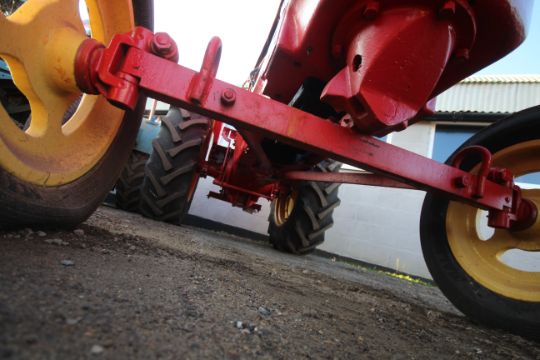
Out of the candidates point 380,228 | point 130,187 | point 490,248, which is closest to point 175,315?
point 490,248

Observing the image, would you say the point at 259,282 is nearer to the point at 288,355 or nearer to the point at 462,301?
the point at 288,355

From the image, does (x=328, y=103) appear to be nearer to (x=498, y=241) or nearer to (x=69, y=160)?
(x=69, y=160)

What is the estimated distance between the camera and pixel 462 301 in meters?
1.66

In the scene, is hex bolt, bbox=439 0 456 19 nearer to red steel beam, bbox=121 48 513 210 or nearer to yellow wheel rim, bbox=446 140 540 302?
red steel beam, bbox=121 48 513 210

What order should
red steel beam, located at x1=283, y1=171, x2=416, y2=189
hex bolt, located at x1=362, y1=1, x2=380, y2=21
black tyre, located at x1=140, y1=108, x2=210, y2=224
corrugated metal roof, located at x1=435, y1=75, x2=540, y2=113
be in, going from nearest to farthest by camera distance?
hex bolt, located at x1=362, y1=1, x2=380, y2=21, red steel beam, located at x1=283, y1=171, x2=416, y2=189, black tyre, located at x1=140, y1=108, x2=210, y2=224, corrugated metal roof, located at x1=435, y1=75, x2=540, y2=113

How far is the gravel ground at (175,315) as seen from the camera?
23.2 inches

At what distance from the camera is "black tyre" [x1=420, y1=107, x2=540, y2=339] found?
1.54m

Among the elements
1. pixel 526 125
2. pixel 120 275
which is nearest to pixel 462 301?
pixel 526 125

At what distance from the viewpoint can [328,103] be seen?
1438 mm

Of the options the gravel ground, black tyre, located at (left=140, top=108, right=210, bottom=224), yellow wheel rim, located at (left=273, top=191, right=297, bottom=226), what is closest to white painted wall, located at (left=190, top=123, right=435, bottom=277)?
yellow wheel rim, located at (left=273, top=191, right=297, bottom=226)

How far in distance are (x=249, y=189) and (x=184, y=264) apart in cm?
231

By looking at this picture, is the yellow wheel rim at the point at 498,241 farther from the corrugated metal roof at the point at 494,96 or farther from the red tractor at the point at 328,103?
the corrugated metal roof at the point at 494,96

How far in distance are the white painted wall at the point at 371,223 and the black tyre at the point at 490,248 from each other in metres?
4.29

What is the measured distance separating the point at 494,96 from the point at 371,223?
4018 mm
